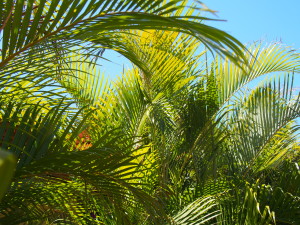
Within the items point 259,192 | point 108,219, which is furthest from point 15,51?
point 259,192

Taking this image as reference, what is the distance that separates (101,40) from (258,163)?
2.95 metres

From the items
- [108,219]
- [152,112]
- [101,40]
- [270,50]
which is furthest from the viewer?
[270,50]

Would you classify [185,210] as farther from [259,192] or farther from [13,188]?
[13,188]

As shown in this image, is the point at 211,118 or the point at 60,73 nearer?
the point at 60,73

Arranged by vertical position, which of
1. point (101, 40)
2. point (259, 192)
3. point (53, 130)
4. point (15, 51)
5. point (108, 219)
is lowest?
point (108, 219)

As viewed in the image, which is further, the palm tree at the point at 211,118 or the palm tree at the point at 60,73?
the palm tree at the point at 211,118

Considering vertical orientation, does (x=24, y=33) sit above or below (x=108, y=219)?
above

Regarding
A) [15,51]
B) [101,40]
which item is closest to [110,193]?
[101,40]

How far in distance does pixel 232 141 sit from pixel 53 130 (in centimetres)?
281

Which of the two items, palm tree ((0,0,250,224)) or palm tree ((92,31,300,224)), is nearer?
palm tree ((0,0,250,224))

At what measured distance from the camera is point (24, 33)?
1260 mm

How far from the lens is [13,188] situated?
1.62 meters

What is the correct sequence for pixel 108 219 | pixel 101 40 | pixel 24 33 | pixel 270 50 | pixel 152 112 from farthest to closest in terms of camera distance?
pixel 270 50
pixel 152 112
pixel 108 219
pixel 101 40
pixel 24 33

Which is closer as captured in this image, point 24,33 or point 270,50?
point 24,33
